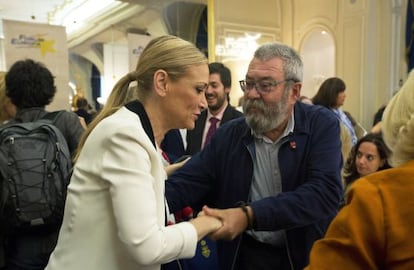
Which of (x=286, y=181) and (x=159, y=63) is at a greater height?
(x=159, y=63)

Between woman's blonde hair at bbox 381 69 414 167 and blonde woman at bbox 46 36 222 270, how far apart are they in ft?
1.82

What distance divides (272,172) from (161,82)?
55 cm

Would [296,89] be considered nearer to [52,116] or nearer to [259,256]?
[259,256]

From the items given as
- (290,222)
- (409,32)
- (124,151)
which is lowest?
(290,222)

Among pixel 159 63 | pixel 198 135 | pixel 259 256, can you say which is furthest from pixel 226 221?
pixel 198 135

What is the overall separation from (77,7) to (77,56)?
2.98 ft

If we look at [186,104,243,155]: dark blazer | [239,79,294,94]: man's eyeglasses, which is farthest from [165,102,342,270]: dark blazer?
[186,104,243,155]: dark blazer

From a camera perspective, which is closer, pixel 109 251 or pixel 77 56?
pixel 109 251

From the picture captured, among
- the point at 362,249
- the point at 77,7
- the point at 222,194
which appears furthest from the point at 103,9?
the point at 362,249

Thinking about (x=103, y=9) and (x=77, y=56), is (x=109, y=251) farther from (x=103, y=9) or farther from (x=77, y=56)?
(x=103, y=9)

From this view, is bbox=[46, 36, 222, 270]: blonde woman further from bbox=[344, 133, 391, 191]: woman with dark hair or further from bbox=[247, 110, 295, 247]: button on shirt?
bbox=[344, 133, 391, 191]: woman with dark hair

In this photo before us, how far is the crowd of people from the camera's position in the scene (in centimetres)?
83

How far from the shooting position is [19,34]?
12.4 ft

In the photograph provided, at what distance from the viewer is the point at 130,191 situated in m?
0.99
